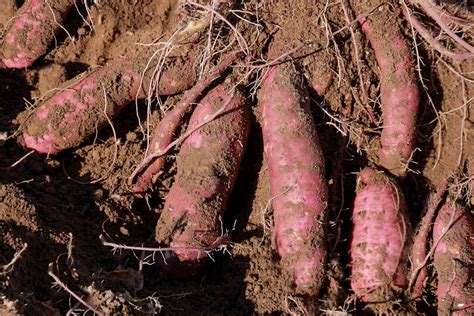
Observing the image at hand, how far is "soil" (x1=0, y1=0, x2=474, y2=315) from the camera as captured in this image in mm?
2090

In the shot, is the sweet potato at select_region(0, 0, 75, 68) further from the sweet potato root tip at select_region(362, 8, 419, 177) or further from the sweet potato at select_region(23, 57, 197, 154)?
the sweet potato root tip at select_region(362, 8, 419, 177)

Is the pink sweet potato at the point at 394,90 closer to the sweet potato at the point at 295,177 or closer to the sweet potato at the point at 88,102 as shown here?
the sweet potato at the point at 295,177

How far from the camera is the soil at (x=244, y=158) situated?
6.86 feet


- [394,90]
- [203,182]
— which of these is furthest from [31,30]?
[394,90]

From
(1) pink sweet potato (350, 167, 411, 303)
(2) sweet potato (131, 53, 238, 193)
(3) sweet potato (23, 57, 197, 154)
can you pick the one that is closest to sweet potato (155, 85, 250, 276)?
(2) sweet potato (131, 53, 238, 193)

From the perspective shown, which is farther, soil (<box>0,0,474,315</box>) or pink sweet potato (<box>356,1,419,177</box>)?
pink sweet potato (<box>356,1,419,177</box>)

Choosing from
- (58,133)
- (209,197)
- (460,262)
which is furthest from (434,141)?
(58,133)

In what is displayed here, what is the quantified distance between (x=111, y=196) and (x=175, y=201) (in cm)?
29

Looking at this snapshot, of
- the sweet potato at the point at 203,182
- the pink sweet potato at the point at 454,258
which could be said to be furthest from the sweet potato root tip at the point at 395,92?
the sweet potato at the point at 203,182

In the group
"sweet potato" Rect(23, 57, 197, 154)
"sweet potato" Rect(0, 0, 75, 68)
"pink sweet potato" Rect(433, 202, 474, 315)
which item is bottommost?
"pink sweet potato" Rect(433, 202, 474, 315)

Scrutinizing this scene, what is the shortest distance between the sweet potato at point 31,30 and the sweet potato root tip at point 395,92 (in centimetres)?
133

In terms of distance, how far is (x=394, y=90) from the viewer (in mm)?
2363

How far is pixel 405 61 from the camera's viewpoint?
7.82ft

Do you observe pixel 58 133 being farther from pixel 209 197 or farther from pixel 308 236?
pixel 308 236
